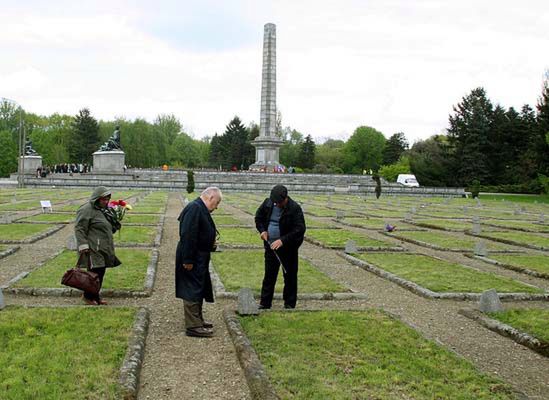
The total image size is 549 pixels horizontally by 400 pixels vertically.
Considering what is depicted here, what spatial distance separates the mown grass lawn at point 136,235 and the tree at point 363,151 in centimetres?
9450

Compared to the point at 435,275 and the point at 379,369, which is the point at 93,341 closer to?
the point at 379,369

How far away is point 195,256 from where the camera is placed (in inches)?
298

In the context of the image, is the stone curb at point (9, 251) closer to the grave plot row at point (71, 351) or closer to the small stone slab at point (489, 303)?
the grave plot row at point (71, 351)

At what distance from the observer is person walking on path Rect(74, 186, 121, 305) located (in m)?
8.82

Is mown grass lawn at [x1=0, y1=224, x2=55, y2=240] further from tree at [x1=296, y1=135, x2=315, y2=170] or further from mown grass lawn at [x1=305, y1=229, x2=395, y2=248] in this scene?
tree at [x1=296, y1=135, x2=315, y2=170]

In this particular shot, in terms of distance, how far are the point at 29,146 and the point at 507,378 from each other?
68424 mm

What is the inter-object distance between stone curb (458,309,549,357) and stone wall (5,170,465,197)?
150 feet

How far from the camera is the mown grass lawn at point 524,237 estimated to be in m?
19.0

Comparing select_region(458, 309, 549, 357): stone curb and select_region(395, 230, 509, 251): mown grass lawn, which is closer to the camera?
select_region(458, 309, 549, 357): stone curb

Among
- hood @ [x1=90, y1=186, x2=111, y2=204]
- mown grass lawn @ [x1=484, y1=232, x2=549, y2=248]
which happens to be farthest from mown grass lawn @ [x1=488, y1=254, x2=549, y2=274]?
hood @ [x1=90, y1=186, x2=111, y2=204]

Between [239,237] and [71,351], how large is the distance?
1145 centimetres

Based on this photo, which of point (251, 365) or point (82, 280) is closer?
point (251, 365)

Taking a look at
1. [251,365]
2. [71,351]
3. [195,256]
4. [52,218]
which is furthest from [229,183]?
[251,365]

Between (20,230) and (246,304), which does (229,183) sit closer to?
(20,230)
